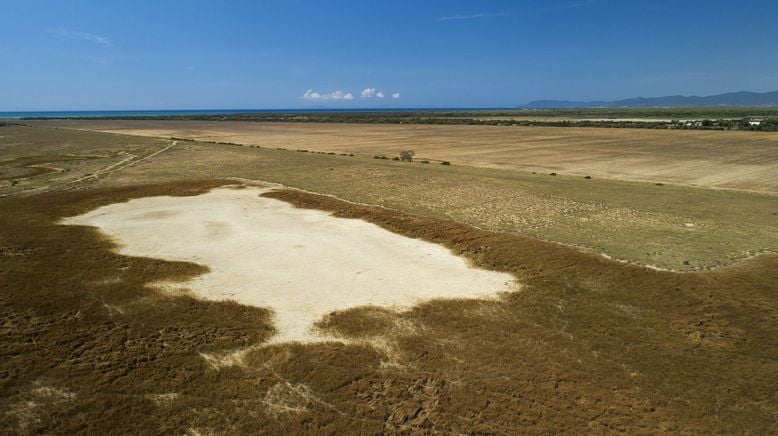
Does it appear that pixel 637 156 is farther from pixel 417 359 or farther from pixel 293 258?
pixel 417 359

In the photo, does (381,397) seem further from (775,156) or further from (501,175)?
(775,156)

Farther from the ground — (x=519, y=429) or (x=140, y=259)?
(x=140, y=259)

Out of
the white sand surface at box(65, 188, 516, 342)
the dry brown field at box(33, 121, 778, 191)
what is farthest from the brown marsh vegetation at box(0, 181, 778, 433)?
the dry brown field at box(33, 121, 778, 191)

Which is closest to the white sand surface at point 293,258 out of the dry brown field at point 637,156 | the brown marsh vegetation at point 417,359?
the brown marsh vegetation at point 417,359

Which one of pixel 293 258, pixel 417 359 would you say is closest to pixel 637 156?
pixel 293 258

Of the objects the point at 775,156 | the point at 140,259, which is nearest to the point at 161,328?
the point at 140,259

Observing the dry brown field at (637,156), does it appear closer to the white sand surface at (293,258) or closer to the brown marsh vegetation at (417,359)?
the brown marsh vegetation at (417,359)

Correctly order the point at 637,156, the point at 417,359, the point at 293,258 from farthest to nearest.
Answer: the point at 637,156
the point at 293,258
the point at 417,359

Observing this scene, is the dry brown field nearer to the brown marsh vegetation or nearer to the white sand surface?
the brown marsh vegetation
